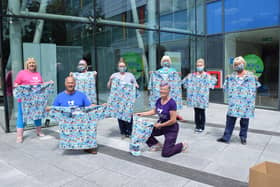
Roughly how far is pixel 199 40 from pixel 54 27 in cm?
610

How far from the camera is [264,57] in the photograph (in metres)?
8.38

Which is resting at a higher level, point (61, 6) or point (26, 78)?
point (61, 6)

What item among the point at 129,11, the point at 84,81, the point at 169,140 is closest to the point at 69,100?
the point at 84,81

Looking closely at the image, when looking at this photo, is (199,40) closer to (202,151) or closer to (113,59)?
(113,59)

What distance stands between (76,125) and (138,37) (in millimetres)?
4927

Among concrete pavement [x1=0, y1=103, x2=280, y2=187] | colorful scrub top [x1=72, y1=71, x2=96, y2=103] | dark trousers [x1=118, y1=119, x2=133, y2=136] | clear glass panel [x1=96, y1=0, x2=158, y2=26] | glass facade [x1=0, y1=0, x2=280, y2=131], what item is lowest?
concrete pavement [x1=0, y1=103, x2=280, y2=187]

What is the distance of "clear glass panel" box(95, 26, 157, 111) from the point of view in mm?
7305

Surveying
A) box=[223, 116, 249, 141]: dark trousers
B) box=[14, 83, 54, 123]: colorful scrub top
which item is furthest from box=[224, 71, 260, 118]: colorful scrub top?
box=[14, 83, 54, 123]: colorful scrub top

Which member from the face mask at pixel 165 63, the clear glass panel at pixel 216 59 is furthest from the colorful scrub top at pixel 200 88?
the clear glass panel at pixel 216 59

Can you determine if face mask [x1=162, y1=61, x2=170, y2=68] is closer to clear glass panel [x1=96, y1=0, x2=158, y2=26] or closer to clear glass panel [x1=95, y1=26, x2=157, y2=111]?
clear glass panel [x1=95, y1=26, x2=157, y2=111]

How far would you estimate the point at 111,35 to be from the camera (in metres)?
7.40

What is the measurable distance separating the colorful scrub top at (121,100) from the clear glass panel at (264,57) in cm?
565

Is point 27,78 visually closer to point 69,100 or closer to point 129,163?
point 69,100

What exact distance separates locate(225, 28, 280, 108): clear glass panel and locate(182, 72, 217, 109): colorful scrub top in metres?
3.97
